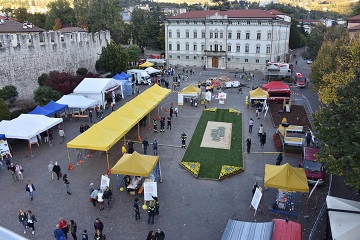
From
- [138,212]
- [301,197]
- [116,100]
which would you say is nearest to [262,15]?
[116,100]

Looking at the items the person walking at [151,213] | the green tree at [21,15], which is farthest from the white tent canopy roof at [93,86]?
the green tree at [21,15]

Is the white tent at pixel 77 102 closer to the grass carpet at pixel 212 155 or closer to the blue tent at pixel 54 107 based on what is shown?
the blue tent at pixel 54 107

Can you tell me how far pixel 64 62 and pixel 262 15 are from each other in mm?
34661

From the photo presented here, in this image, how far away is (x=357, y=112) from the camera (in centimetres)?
1191

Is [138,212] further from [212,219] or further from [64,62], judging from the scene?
[64,62]

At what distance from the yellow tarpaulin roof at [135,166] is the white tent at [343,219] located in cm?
787

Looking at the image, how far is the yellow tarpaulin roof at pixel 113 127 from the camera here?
17.0m

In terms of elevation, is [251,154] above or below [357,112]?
below

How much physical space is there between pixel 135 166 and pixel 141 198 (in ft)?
5.09

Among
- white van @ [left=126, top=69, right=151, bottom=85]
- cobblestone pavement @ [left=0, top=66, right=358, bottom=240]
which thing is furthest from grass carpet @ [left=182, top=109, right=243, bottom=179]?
white van @ [left=126, top=69, right=151, bottom=85]

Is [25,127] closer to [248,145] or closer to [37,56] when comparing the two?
[37,56]

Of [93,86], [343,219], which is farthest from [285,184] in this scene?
[93,86]

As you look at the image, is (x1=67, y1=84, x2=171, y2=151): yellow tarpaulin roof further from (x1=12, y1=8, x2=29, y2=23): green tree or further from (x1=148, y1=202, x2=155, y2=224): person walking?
(x1=12, y1=8, x2=29, y2=23): green tree

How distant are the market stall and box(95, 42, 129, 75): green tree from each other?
2979 centimetres
